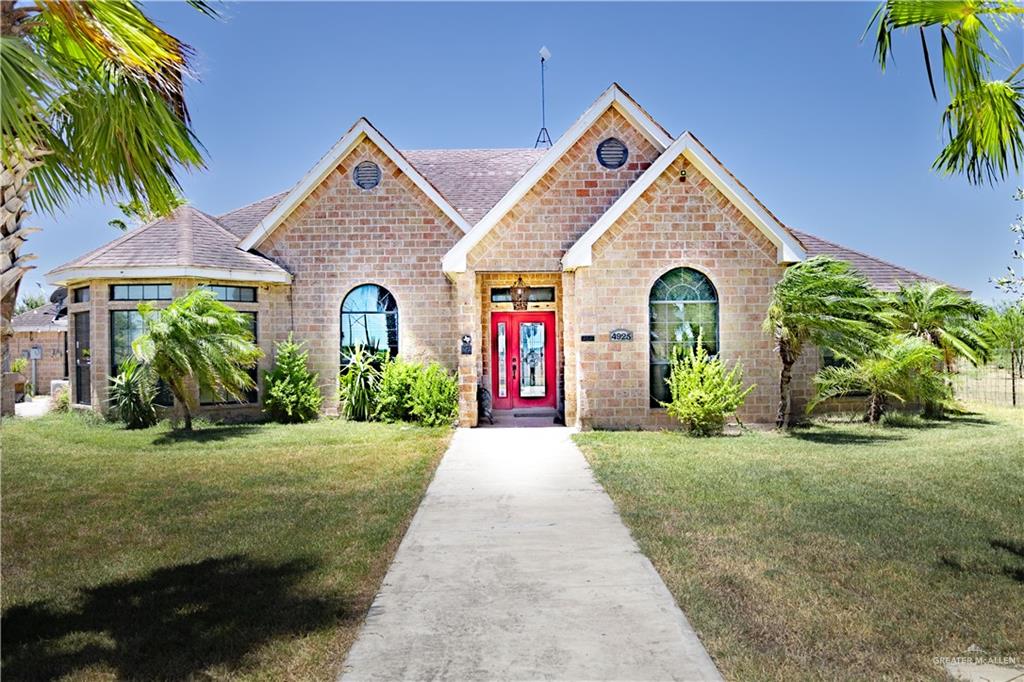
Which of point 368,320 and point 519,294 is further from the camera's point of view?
point 368,320

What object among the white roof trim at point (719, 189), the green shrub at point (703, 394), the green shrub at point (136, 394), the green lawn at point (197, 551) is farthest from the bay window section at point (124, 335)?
the green shrub at point (703, 394)

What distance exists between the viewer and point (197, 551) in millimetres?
7520

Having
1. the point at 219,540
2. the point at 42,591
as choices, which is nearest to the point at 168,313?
the point at 219,540

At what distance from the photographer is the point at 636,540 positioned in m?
7.61

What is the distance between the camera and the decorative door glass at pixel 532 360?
18.9m

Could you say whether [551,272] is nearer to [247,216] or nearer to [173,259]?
[173,259]

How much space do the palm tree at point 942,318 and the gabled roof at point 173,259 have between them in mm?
15057

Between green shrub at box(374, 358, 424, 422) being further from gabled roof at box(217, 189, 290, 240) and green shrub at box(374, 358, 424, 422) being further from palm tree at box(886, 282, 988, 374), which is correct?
palm tree at box(886, 282, 988, 374)

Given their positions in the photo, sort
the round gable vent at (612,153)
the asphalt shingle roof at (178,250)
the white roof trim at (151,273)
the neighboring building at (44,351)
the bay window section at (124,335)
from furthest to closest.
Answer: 1. the neighboring building at (44,351)
2. the bay window section at (124,335)
3. the asphalt shingle roof at (178,250)
4. the white roof trim at (151,273)
5. the round gable vent at (612,153)

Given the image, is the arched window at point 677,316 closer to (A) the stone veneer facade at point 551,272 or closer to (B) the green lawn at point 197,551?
(A) the stone veneer facade at point 551,272

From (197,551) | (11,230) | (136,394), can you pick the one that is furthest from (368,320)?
(11,230)

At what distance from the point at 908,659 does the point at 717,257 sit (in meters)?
11.5

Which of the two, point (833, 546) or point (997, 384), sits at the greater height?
point (997, 384)

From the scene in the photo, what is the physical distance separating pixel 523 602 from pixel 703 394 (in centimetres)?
929
